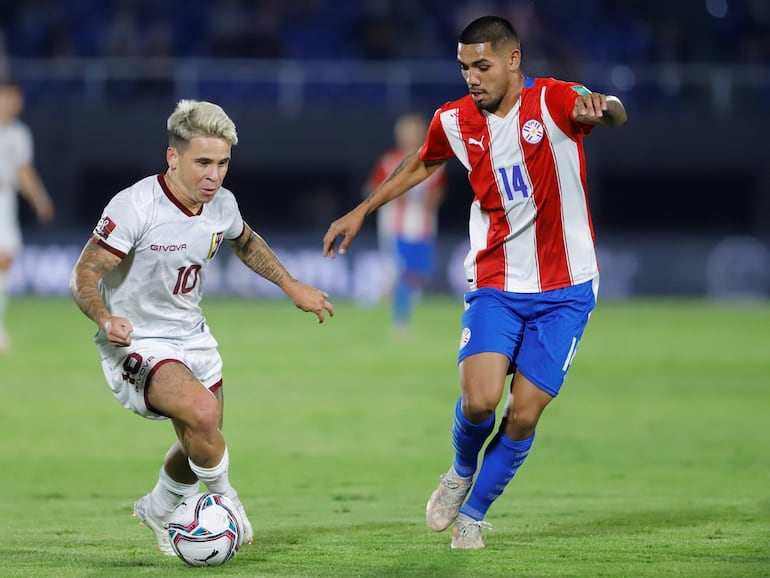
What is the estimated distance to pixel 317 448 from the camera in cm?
909

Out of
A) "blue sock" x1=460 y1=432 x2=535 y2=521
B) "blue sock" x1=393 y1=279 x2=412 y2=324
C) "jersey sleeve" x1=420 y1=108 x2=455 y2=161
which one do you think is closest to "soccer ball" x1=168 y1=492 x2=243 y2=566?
"blue sock" x1=460 y1=432 x2=535 y2=521

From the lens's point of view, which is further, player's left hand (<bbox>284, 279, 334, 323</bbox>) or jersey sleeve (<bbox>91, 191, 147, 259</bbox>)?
player's left hand (<bbox>284, 279, 334, 323</bbox>)

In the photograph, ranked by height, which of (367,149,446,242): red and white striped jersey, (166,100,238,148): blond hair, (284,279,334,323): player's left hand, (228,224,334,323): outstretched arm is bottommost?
(367,149,446,242): red and white striped jersey

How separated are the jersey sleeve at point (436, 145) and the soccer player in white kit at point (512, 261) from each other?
0.11 m

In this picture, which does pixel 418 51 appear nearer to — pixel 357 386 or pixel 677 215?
pixel 677 215

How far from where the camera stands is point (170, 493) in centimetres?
597

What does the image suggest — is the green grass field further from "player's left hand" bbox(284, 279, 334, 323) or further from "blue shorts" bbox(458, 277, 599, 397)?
"player's left hand" bbox(284, 279, 334, 323)

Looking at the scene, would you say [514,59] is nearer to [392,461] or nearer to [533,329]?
[533,329]

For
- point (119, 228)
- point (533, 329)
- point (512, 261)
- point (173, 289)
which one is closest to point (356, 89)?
point (512, 261)

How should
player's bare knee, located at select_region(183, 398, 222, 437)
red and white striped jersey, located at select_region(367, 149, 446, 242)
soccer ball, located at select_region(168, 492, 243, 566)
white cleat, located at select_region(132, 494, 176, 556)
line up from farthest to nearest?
red and white striped jersey, located at select_region(367, 149, 446, 242), white cleat, located at select_region(132, 494, 176, 556), player's bare knee, located at select_region(183, 398, 222, 437), soccer ball, located at select_region(168, 492, 243, 566)

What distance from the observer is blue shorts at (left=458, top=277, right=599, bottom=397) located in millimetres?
5992

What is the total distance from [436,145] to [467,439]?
1437 millimetres

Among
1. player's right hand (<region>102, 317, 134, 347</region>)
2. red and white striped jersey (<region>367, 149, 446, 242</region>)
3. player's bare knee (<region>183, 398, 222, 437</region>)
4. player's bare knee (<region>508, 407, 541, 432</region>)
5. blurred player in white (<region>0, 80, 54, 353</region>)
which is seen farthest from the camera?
red and white striped jersey (<region>367, 149, 446, 242</region>)

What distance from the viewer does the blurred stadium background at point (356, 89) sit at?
22.2 m
